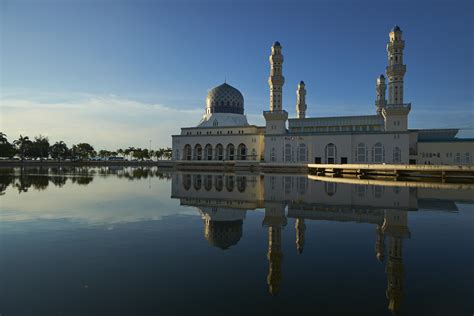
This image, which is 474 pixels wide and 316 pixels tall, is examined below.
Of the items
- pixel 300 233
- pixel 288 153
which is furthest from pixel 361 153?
pixel 300 233

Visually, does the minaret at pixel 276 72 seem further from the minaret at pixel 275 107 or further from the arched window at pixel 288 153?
the arched window at pixel 288 153

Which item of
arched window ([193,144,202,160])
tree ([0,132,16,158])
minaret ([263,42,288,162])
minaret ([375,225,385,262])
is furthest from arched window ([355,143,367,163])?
tree ([0,132,16,158])

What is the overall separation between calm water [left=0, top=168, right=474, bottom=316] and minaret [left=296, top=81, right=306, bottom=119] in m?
65.4

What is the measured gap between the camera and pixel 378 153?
2265 inches

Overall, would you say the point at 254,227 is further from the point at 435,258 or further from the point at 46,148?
the point at 46,148

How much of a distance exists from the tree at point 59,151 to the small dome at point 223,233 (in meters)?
113

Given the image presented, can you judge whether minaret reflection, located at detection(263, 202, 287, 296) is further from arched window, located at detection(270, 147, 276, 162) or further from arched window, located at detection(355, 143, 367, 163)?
arched window, located at detection(270, 147, 276, 162)

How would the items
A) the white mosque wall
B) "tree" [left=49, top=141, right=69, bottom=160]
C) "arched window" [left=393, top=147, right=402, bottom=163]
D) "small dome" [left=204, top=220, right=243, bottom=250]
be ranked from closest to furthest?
"small dome" [left=204, top=220, right=243, bottom=250]
"arched window" [left=393, top=147, right=402, bottom=163]
the white mosque wall
"tree" [left=49, top=141, right=69, bottom=160]

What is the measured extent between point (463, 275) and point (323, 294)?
287 cm

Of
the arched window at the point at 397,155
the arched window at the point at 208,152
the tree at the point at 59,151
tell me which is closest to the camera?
the arched window at the point at 397,155

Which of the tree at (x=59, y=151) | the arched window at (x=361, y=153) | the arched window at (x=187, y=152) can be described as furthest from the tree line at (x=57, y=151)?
the arched window at (x=361, y=153)

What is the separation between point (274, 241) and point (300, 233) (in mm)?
1333

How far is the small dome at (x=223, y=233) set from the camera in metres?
9.13

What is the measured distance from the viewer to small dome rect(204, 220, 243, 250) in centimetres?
913
